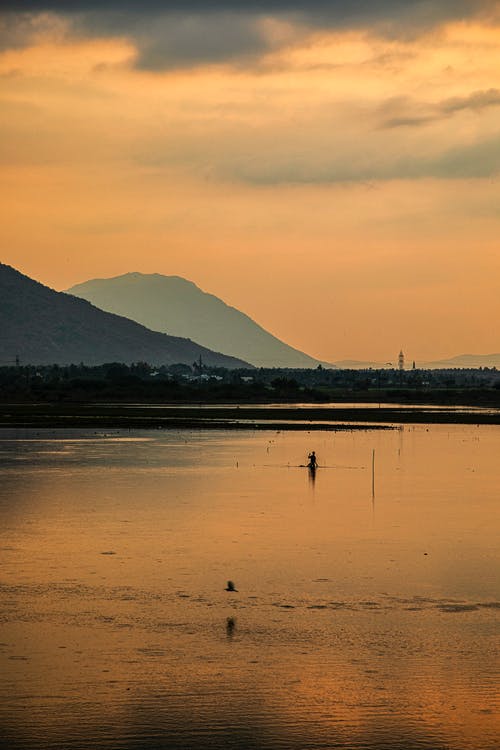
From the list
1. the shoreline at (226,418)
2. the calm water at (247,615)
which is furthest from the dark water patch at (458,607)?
the shoreline at (226,418)

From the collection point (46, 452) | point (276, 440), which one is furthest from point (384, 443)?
point (46, 452)

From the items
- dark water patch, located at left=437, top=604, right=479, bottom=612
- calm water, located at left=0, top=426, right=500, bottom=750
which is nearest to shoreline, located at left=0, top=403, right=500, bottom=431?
calm water, located at left=0, top=426, right=500, bottom=750

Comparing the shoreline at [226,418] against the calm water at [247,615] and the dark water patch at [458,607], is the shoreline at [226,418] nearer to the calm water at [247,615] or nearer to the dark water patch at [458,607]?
the calm water at [247,615]

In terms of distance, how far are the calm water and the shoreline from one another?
42.5 m

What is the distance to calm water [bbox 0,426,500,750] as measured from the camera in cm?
1969

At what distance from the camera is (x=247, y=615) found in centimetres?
2661

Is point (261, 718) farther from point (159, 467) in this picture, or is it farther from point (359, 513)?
point (159, 467)

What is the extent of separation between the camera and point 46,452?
69500mm

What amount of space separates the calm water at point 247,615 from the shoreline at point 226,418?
4246 cm

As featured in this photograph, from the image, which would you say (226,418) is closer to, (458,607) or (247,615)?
(458,607)

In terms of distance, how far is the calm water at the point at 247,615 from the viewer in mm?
19688

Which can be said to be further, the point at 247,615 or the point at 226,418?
the point at 226,418

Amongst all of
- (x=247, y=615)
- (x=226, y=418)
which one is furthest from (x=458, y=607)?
(x=226, y=418)

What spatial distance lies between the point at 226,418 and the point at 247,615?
270 feet
